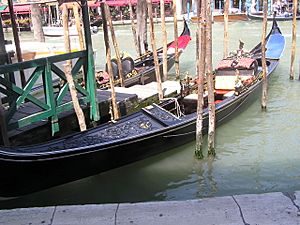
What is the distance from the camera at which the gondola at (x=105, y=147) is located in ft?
11.7

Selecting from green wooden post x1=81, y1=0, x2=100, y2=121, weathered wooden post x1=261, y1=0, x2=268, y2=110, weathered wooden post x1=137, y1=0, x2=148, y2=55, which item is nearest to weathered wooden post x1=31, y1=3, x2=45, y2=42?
weathered wooden post x1=137, y1=0, x2=148, y2=55

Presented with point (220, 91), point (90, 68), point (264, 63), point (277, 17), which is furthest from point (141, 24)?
point (277, 17)

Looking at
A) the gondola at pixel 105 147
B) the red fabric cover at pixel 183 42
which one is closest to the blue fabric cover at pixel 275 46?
the red fabric cover at pixel 183 42

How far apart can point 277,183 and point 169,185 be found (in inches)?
40.8

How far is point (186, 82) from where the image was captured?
5.84 m

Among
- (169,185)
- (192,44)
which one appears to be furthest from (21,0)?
(192,44)

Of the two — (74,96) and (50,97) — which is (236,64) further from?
(50,97)

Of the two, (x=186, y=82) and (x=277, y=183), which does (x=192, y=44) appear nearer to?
(x=186, y=82)

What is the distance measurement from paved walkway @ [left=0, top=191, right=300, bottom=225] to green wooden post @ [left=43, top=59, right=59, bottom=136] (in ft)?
6.75

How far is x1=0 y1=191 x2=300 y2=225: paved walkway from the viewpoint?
1.89 meters

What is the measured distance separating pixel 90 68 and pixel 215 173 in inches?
66.0

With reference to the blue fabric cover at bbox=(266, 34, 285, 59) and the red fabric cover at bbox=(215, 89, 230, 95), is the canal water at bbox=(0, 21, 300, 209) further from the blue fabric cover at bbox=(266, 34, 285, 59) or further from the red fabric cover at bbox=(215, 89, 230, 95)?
the blue fabric cover at bbox=(266, 34, 285, 59)

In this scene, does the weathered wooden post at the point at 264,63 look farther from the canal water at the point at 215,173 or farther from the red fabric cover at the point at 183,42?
the red fabric cover at the point at 183,42

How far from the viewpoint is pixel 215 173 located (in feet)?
14.4
